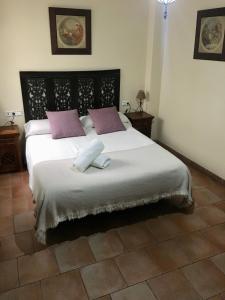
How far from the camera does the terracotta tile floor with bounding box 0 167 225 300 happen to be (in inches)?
76.9

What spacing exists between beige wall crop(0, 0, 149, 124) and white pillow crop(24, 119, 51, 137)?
28cm

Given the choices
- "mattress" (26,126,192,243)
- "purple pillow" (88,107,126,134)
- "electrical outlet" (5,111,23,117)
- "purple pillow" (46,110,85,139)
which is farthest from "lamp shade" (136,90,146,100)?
"electrical outlet" (5,111,23,117)

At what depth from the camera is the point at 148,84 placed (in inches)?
173

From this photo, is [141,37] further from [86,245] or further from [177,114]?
[86,245]

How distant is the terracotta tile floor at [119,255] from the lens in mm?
1954

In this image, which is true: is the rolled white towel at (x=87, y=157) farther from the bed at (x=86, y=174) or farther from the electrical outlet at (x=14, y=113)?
the electrical outlet at (x=14, y=113)

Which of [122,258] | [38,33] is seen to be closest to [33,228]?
[122,258]

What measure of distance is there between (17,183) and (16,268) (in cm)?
148

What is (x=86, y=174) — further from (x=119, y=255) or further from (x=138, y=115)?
(x=138, y=115)

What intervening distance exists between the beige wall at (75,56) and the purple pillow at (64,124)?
23.2 inches

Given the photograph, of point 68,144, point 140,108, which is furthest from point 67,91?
point 140,108

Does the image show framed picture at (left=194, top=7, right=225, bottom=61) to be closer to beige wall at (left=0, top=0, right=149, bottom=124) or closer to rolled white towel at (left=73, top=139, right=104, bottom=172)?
beige wall at (left=0, top=0, right=149, bottom=124)

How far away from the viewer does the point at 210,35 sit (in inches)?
130

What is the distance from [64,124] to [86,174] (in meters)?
1.28
